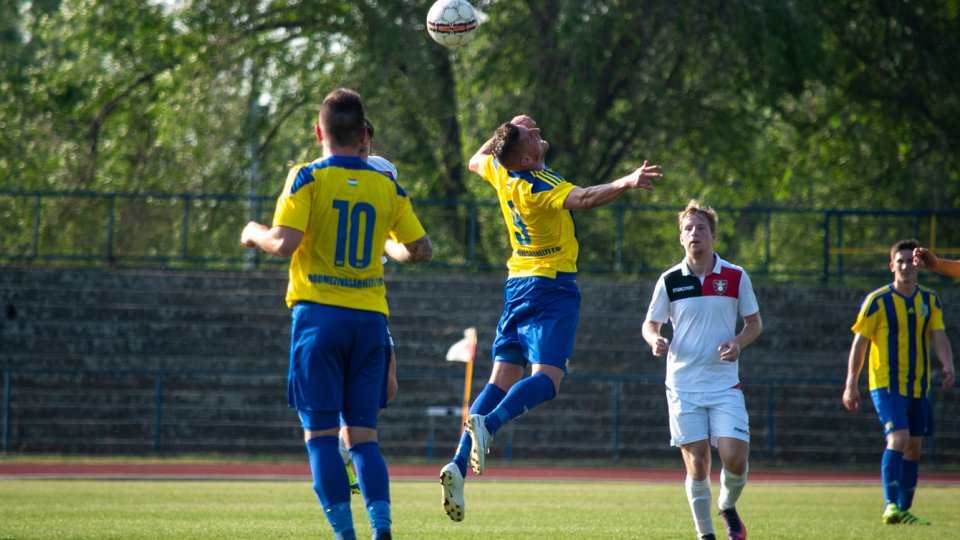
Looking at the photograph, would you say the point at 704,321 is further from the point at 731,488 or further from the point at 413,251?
the point at 413,251

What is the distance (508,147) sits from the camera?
7992 mm

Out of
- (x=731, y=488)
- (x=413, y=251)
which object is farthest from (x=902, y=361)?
(x=413, y=251)

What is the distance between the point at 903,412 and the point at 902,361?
44 centimetres

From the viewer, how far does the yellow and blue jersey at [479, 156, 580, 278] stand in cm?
793

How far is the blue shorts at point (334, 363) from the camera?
5770 mm

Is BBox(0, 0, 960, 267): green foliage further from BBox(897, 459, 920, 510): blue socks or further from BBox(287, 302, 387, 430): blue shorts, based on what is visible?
BBox(287, 302, 387, 430): blue shorts

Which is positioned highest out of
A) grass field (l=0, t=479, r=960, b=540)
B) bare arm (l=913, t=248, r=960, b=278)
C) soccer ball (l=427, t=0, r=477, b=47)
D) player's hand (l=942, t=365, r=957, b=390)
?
soccer ball (l=427, t=0, r=477, b=47)

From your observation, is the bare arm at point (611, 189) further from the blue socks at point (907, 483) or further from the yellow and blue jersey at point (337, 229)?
the blue socks at point (907, 483)

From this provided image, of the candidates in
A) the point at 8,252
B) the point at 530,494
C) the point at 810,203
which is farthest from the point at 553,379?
the point at 810,203

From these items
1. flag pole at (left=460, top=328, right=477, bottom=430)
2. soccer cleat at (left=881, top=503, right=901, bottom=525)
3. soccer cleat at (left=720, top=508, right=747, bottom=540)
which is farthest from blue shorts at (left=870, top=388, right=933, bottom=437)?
flag pole at (left=460, top=328, right=477, bottom=430)

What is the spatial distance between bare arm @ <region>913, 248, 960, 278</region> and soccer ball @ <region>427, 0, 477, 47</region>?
3685 mm

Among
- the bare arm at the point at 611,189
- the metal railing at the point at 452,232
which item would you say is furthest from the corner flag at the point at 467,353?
the bare arm at the point at 611,189

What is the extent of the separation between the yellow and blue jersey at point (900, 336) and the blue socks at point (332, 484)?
6.47 m

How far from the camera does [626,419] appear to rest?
20234mm
